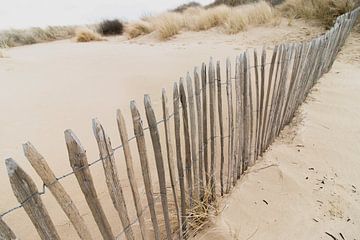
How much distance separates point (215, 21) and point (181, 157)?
36.9 ft

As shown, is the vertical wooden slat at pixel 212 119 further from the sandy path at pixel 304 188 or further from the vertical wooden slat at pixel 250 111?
the vertical wooden slat at pixel 250 111

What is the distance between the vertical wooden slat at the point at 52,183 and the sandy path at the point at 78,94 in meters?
1.24

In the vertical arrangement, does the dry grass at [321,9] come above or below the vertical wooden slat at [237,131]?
above

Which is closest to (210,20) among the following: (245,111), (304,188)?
(245,111)

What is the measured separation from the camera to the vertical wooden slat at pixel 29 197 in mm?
1094

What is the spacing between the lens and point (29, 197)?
1.17 meters

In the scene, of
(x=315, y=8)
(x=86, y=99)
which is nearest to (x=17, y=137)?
(x=86, y=99)

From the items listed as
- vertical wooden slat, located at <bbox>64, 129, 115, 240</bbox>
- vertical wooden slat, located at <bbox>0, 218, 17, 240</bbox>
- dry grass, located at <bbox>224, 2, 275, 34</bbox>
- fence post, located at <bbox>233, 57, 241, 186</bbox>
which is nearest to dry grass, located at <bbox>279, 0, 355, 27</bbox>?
dry grass, located at <bbox>224, 2, 275, 34</bbox>

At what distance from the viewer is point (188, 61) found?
23.9 feet

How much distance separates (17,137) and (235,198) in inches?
123

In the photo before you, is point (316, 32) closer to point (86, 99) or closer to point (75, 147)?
point (86, 99)

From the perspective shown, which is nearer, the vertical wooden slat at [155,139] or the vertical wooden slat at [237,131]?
the vertical wooden slat at [155,139]

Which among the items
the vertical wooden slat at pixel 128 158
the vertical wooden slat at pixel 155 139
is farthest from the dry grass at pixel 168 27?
the vertical wooden slat at pixel 128 158

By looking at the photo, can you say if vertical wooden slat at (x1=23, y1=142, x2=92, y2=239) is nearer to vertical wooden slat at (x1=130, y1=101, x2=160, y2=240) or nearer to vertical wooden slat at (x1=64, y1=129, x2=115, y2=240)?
vertical wooden slat at (x1=64, y1=129, x2=115, y2=240)
